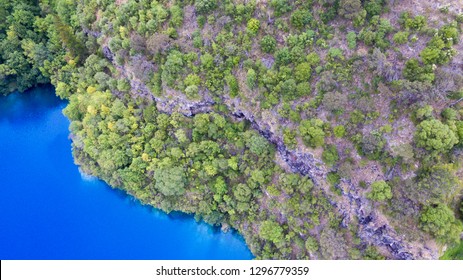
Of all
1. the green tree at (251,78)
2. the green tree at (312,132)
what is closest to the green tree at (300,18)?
the green tree at (251,78)

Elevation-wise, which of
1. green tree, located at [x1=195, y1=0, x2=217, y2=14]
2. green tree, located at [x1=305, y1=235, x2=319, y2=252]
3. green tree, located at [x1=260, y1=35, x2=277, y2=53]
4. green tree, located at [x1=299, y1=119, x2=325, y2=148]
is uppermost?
green tree, located at [x1=195, y1=0, x2=217, y2=14]

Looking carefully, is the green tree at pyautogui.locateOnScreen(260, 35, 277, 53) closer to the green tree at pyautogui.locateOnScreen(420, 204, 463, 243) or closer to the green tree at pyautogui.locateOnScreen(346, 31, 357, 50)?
the green tree at pyautogui.locateOnScreen(346, 31, 357, 50)

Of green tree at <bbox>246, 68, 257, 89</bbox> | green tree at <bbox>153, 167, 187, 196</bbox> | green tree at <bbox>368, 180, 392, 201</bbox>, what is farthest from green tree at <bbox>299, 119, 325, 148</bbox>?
green tree at <bbox>153, 167, 187, 196</bbox>

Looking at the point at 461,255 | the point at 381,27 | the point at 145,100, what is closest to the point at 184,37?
the point at 145,100

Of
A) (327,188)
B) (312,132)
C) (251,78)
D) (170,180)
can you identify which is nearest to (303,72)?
(251,78)

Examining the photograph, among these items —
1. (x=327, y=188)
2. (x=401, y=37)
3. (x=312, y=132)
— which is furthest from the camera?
(x=327, y=188)

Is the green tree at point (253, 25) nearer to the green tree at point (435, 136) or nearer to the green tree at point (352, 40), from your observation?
the green tree at point (352, 40)

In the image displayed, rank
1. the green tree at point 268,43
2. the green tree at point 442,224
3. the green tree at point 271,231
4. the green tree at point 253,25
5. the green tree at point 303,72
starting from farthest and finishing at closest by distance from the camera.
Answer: the green tree at point 271,231
the green tree at point 253,25
the green tree at point 268,43
the green tree at point 303,72
the green tree at point 442,224

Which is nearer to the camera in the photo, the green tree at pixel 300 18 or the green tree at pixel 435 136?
the green tree at pixel 435 136

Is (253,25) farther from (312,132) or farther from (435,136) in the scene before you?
(435,136)

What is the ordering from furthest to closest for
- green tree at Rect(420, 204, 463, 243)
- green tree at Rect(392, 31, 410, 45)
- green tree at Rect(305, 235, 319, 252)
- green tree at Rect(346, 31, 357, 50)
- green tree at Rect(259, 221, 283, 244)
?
green tree at Rect(259, 221, 283, 244)
green tree at Rect(305, 235, 319, 252)
green tree at Rect(346, 31, 357, 50)
green tree at Rect(392, 31, 410, 45)
green tree at Rect(420, 204, 463, 243)

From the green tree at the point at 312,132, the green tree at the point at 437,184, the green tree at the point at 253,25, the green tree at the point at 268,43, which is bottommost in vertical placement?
the green tree at the point at 437,184
